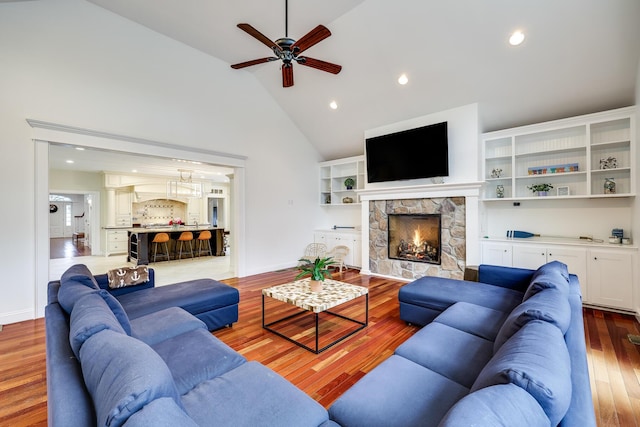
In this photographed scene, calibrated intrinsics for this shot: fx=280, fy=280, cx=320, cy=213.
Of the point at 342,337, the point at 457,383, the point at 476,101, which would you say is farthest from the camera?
the point at 476,101

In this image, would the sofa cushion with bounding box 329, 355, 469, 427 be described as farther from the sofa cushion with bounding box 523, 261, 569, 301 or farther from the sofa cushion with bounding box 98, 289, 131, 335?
the sofa cushion with bounding box 98, 289, 131, 335

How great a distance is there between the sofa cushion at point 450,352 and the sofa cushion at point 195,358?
3.55ft

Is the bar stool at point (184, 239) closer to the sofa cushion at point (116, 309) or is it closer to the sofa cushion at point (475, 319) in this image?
the sofa cushion at point (116, 309)

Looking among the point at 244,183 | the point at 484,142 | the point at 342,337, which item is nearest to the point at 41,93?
the point at 244,183

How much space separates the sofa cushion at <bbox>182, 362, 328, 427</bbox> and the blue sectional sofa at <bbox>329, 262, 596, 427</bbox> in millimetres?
178

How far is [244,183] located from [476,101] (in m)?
4.26

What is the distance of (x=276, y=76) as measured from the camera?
5359mm

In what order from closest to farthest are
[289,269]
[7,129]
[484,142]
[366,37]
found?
[7,129]
[366,37]
[484,142]
[289,269]

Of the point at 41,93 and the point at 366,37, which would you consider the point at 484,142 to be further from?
the point at 41,93

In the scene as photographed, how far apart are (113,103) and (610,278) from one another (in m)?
7.02

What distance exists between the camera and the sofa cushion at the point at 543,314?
140cm

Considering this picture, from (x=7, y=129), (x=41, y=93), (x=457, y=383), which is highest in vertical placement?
(x=41, y=93)

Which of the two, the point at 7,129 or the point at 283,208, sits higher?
the point at 7,129

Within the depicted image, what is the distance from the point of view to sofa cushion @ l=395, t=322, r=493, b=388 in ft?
5.13
